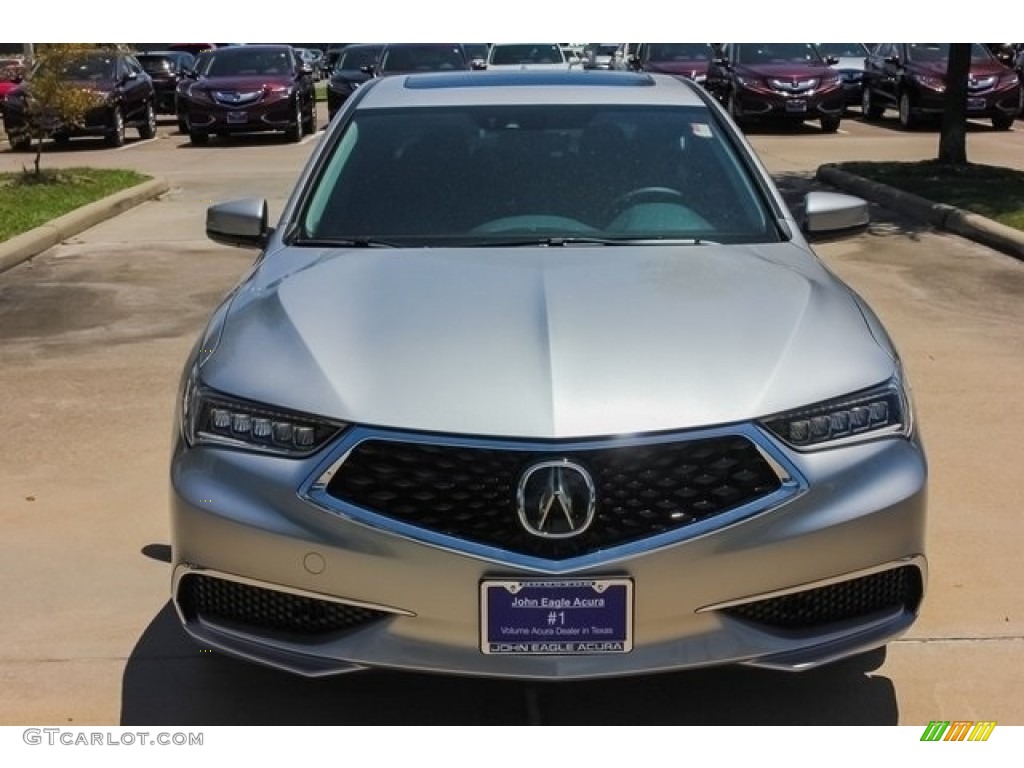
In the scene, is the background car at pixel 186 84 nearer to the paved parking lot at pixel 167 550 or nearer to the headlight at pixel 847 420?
the paved parking lot at pixel 167 550

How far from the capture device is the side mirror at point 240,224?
5.15 metres

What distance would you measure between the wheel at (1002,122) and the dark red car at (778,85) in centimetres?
238

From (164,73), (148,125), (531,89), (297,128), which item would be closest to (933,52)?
(297,128)

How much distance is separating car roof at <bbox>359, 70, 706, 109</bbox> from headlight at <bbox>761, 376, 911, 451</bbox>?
194 centimetres

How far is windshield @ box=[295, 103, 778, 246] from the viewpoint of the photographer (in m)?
4.75

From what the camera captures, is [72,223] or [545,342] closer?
[545,342]

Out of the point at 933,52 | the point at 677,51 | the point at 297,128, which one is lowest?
the point at 297,128

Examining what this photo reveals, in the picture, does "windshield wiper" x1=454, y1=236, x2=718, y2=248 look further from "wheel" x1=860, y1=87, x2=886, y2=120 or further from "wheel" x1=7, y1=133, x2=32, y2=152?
"wheel" x1=860, y1=87, x2=886, y2=120

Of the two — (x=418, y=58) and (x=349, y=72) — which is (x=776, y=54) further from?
(x=349, y=72)

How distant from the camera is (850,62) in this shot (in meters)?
28.4

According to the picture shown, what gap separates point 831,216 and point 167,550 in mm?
2496

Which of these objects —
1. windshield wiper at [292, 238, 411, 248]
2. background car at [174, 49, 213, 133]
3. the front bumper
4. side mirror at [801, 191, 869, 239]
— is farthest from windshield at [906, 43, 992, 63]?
the front bumper

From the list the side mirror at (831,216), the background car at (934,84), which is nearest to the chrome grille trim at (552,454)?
the side mirror at (831,216)

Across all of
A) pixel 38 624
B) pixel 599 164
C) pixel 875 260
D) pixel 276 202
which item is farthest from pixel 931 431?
pixel 276 202
